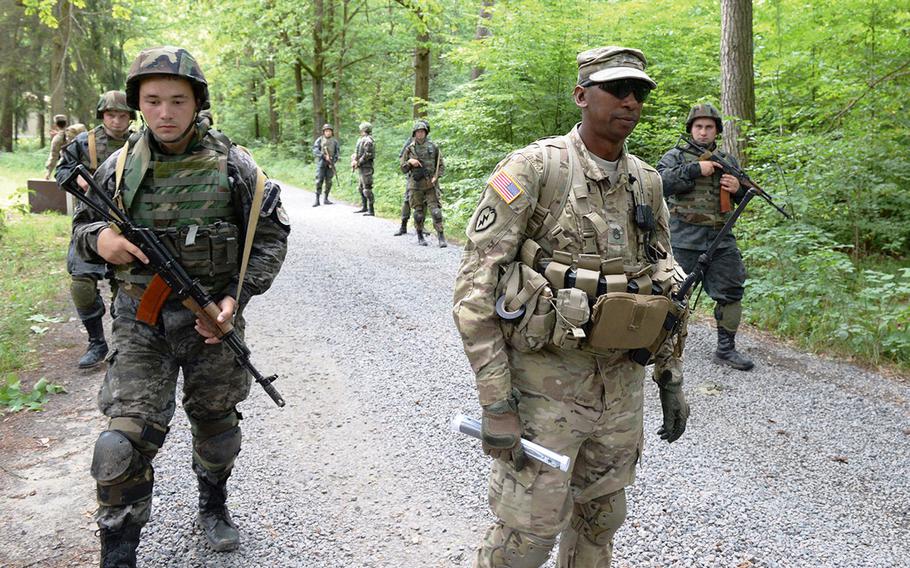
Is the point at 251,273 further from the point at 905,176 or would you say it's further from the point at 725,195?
the point at 905,176

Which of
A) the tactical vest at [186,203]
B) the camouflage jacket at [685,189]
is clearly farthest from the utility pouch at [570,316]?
the camouflage jacket at [685,189]

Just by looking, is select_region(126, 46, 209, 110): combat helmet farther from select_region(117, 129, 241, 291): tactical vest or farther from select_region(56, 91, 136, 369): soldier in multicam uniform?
select_region(56, 91, 136, 369): soldier in multicam uniform

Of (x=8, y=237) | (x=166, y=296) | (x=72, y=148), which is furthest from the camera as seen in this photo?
(x=8, y=237)

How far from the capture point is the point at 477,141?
44.2 ft

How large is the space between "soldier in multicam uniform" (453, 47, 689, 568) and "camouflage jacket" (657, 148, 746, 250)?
344 cm

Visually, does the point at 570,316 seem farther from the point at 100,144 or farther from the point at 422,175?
the point at 422,175

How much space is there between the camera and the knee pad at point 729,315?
17.9 ft

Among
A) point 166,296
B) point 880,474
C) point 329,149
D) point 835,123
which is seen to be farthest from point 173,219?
point 329,149

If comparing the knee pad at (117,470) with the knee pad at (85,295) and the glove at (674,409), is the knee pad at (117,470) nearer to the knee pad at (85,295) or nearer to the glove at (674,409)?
the glove at (674,409)

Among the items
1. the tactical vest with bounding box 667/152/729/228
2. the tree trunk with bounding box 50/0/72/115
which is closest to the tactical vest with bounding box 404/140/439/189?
the tree trunk with bounding box 50/0/72/115

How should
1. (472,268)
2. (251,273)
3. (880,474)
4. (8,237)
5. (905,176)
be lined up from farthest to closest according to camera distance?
(8,237) < (905,176) < (880,474) < (251,273) < (472,268)

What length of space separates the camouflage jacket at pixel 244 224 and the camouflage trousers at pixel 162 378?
0.24m

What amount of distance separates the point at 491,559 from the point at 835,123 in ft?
26.9

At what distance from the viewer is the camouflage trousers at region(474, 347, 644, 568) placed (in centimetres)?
203
